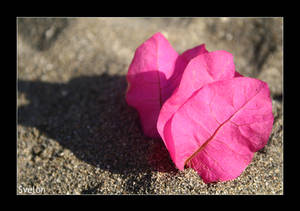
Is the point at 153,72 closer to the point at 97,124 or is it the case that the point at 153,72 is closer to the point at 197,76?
the point at 197,76

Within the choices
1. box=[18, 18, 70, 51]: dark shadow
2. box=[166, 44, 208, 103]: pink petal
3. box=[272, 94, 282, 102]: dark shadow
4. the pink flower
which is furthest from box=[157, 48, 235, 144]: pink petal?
box=[18, 18, 70, 51]: dark shadow

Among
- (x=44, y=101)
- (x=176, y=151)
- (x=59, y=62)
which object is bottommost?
(x=176, y=151)

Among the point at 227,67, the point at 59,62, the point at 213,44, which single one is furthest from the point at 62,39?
the point at 227,67

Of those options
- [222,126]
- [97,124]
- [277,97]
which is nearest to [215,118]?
[222,126]

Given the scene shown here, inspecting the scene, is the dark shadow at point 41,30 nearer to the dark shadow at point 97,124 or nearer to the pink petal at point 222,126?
the dark shadow at point 97,124

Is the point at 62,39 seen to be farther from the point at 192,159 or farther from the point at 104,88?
the point at 192,159

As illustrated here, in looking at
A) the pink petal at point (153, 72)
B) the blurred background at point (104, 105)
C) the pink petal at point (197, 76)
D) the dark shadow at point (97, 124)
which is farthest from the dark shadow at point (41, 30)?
the pink petal at point (197, 76)
